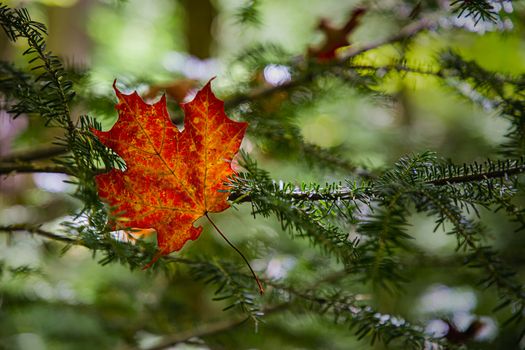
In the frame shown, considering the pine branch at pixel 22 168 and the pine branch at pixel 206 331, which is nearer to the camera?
the pine branch at pixel 22 168

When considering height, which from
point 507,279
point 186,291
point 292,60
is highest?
point 292,60

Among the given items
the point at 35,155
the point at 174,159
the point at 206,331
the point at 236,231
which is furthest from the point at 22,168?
the point at 236,231

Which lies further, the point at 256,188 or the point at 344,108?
the point at 344,108

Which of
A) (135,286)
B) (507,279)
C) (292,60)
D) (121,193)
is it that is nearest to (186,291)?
(135,286)

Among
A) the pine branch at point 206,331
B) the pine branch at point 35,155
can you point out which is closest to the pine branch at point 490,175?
the pine branch at point 206,331

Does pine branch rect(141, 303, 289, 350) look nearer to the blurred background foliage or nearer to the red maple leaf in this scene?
the blurred background foliage

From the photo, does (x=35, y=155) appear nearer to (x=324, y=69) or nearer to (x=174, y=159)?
(x=174, y=159)

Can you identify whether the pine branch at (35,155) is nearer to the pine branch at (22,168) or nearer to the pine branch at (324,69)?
the pine branch at (22,168)

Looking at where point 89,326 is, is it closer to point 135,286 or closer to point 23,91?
point 135,286
